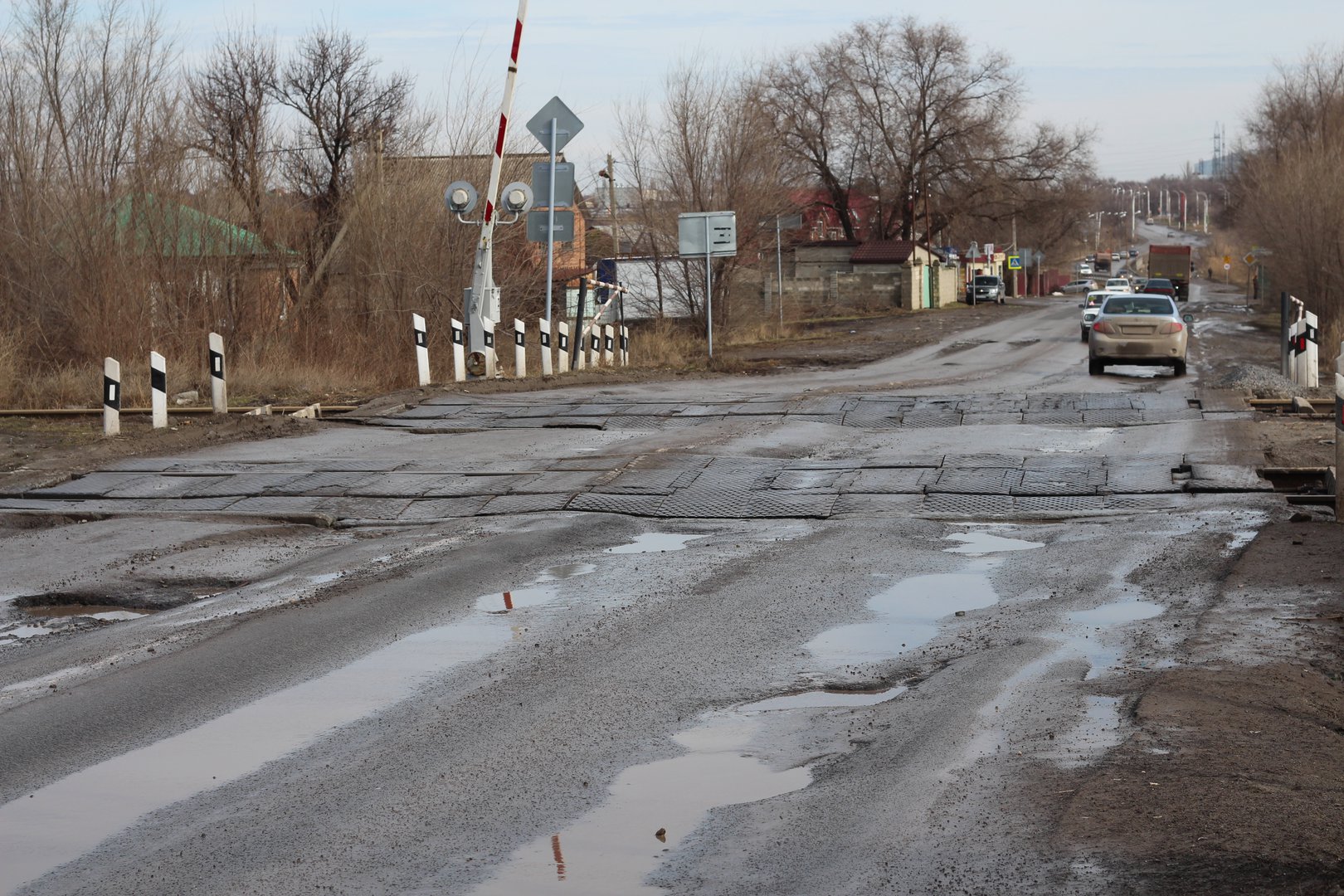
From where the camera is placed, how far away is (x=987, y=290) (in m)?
85.4

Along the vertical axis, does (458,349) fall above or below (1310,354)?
above

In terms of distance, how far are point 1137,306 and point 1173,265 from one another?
57.7 meters

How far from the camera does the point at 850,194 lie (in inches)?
3354

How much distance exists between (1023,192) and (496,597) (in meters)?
77.3

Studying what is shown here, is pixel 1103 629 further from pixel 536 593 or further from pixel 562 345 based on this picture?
pixel 562 345

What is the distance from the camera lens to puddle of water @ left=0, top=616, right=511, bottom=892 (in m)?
4.57

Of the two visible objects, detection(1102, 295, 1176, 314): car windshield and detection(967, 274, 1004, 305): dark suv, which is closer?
detection(1102, 295, 1176, 314): car windshield

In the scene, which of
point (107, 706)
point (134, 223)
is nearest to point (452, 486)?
point (107, 706)

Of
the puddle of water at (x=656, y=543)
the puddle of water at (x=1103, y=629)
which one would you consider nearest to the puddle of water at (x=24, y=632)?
the puddle of water at (x=656, y=543)

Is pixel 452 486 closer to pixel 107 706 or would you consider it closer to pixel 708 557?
pixel 708 557

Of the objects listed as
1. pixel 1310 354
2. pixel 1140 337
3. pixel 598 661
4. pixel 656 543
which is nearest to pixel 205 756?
pixel 598 661

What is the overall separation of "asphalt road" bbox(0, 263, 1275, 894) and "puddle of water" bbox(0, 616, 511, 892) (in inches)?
0.7

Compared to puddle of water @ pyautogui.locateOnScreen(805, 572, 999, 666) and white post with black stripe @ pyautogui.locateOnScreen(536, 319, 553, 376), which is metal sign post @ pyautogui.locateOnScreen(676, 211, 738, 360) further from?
puddle of water @ pyautogui.locateOnScreen(805, 572, 999, 666)

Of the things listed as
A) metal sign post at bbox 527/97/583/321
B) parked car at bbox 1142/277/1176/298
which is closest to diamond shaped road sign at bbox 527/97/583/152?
metal sign post at bbox 527/97/583/321
